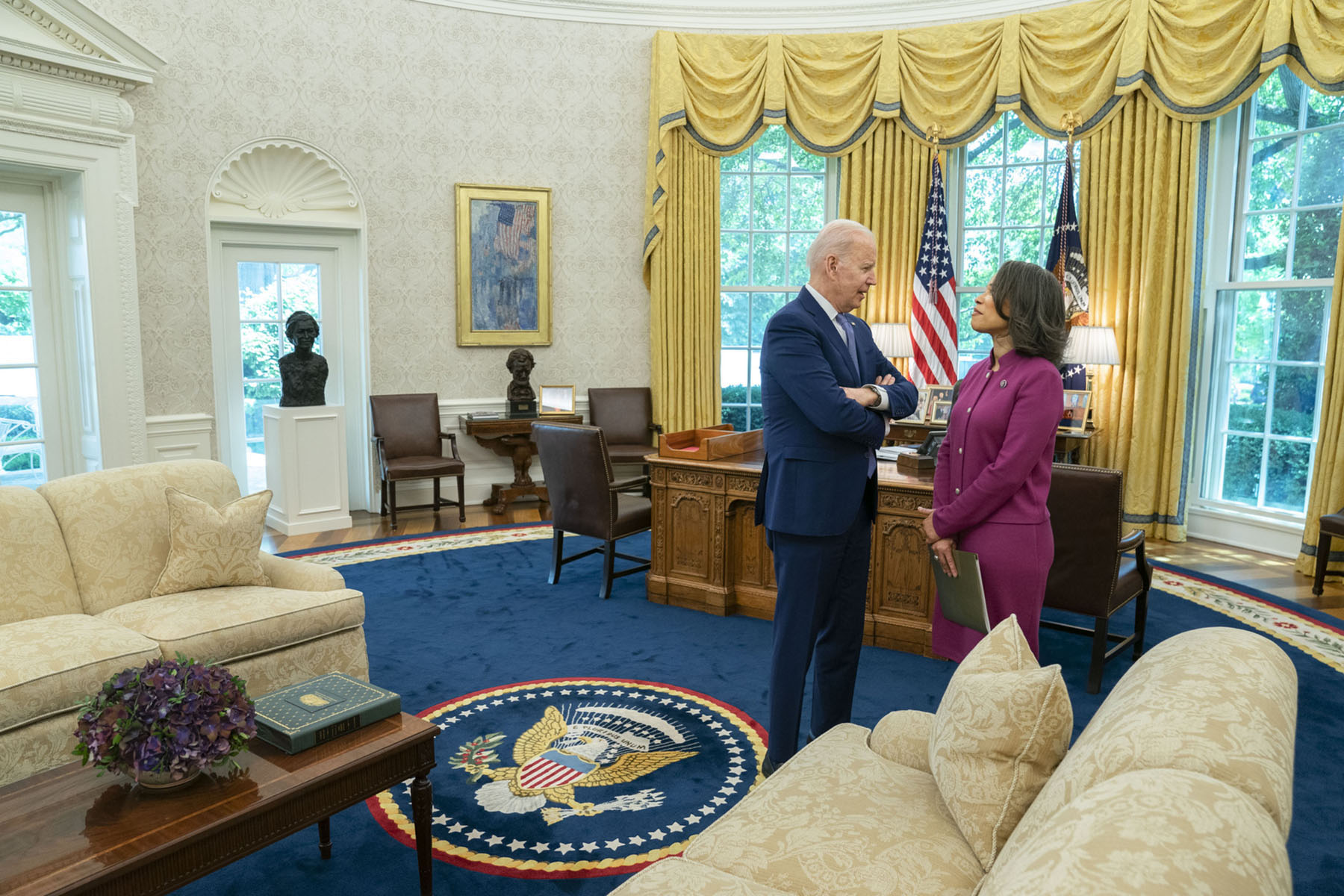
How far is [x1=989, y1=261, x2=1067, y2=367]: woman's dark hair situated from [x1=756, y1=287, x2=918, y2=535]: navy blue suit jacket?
0.34m

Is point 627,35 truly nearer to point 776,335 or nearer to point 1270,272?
point 1270,272

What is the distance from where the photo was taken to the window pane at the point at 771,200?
25.3ft

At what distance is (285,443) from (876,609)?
4.17 metres

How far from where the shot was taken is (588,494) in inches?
187

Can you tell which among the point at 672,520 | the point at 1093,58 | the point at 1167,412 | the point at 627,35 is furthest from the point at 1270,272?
the point at 627,35

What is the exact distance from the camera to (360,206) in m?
6.81

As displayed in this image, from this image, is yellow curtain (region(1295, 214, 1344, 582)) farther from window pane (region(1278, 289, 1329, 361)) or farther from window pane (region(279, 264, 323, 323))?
window pane (region(279, 264, 323, 323))

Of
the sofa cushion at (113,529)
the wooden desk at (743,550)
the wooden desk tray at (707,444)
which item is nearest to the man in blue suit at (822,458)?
the wooden desk at (743,550)

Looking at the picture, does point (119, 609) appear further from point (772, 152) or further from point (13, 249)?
point (772, 152)

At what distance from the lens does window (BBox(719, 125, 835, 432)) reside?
7688 millimetres

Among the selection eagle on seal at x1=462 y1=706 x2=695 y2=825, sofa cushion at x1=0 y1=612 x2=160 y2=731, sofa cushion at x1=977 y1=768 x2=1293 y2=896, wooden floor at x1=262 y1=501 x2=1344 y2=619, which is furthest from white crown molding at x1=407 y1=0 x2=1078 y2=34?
sofa cushion at x1=977 y1=768 x2=1293 y2=896

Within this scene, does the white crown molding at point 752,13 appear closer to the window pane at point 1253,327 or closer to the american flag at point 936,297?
the american flag at point 936,297

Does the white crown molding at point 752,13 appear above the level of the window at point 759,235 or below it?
above

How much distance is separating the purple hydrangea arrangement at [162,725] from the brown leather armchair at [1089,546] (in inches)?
111
